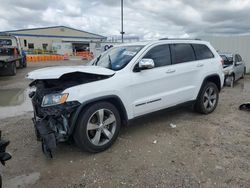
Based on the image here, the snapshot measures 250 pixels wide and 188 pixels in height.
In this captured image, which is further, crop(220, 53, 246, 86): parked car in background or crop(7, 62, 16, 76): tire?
crop(7, 62, 16, 76): tire

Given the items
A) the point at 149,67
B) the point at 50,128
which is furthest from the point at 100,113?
the point at 149,67

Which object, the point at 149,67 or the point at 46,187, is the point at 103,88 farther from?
the point at 46,187

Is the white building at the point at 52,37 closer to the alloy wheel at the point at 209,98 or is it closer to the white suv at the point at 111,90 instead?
the alloy wheel at the point at 209,98

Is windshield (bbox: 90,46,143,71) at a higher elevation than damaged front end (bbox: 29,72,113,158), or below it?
higher

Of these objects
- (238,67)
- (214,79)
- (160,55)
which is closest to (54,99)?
(160,55)

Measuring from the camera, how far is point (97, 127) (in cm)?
350

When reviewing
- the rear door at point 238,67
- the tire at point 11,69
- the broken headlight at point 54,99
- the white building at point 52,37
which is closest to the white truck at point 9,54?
the tire at point 11,69

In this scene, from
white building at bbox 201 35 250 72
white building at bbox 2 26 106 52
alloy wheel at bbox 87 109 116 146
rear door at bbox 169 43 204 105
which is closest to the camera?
alloy wheel at bbox 87 109 116 146

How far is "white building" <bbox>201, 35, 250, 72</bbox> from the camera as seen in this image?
590 inches

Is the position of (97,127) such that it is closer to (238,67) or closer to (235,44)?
(238,67)

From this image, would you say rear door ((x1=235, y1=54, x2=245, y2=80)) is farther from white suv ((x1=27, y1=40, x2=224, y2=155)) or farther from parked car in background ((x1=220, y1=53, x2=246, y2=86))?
white suv ((x1=27, y1=40, x2=224, y2=155))

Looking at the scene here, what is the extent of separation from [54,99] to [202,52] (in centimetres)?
368

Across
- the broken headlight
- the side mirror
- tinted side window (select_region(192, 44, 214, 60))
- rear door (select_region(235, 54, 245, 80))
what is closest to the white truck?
the broken headlight

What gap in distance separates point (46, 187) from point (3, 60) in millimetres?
11328
